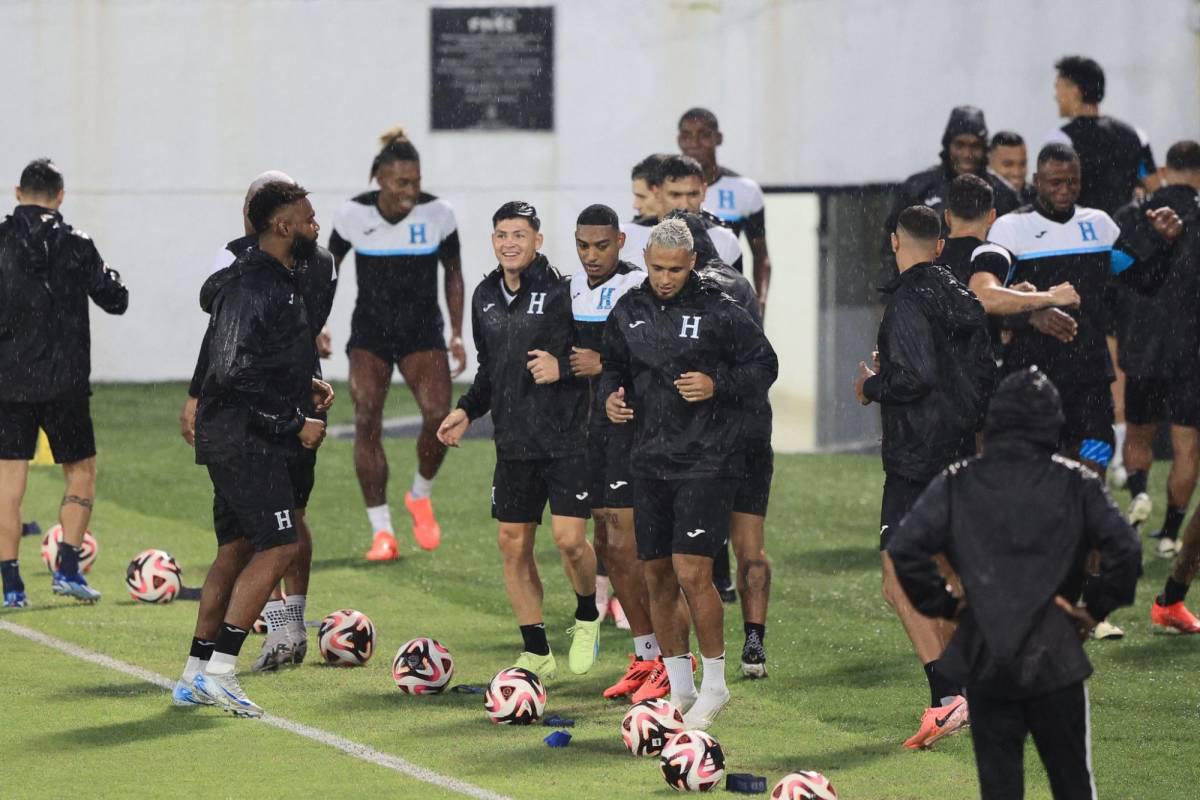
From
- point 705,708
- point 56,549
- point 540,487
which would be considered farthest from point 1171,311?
point 56,549

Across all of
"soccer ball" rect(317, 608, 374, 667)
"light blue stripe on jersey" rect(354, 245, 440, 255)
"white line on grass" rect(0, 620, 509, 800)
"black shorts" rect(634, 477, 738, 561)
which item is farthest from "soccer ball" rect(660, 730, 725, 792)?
"light blue stripe on jersey" rect(354, 245, 440, 255)

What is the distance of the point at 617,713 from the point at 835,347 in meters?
13.7

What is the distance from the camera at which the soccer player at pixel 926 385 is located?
27.2 feet

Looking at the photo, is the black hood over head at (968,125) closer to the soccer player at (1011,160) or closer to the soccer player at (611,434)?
the soccer player at (1011,160)

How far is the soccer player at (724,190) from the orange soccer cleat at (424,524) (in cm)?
268

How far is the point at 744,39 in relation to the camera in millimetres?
22828

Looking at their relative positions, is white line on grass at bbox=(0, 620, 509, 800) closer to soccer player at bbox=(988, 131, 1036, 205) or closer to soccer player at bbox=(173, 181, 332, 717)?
soccer player at bbox=(173, 181, 332, 717)

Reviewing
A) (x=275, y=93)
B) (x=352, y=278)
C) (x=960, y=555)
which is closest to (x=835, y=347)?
(x=352, y=278)

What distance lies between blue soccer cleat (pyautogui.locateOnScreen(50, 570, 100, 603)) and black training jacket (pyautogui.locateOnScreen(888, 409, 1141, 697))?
6823 millimetres

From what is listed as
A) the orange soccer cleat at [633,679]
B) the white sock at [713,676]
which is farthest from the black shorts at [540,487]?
the white sock at [713,676]

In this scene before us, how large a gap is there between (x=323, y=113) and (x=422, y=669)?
1551cm

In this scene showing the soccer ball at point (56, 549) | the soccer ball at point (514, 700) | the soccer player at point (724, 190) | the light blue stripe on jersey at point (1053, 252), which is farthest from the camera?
the soccer player at point (724, 190)

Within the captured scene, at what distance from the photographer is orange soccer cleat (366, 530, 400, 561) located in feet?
43.4

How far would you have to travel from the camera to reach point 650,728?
8094 millimetres
